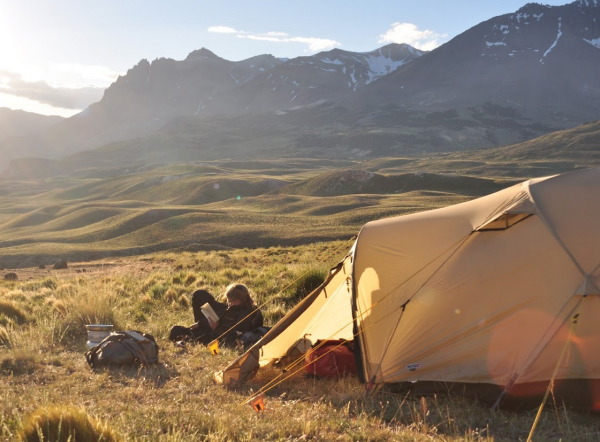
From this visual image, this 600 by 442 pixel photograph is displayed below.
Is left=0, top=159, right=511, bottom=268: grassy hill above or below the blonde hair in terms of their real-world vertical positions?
below

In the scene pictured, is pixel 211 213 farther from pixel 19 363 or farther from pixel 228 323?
pixel 19 363

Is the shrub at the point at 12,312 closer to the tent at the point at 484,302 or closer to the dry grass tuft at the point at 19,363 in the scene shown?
the dry grass tuft at the point at 19,363

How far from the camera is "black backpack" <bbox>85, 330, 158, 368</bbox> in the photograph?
27.6ft

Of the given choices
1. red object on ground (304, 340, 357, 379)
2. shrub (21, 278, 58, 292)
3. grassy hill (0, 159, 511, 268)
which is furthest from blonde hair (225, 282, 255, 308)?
grassy hill (0, 159, 511, 268)

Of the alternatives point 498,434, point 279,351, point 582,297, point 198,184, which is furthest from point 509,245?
point 198,184

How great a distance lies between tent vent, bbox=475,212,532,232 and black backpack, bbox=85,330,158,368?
511cm

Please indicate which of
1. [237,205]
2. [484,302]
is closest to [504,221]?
[484,302]

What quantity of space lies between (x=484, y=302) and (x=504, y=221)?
114 cm

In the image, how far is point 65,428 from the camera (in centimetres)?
454

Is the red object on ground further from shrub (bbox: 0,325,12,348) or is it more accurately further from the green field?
shrub (bbox: 0,325,12,348)

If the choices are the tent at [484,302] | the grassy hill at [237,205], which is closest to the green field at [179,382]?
the tent at [484,302]

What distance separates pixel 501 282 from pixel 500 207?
112 centimetres

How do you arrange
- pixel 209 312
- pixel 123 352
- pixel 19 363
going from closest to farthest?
1. pixel 19 363
2. pixel 123 352
3. pixel 209 312

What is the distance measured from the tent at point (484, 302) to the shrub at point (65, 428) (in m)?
3.15
